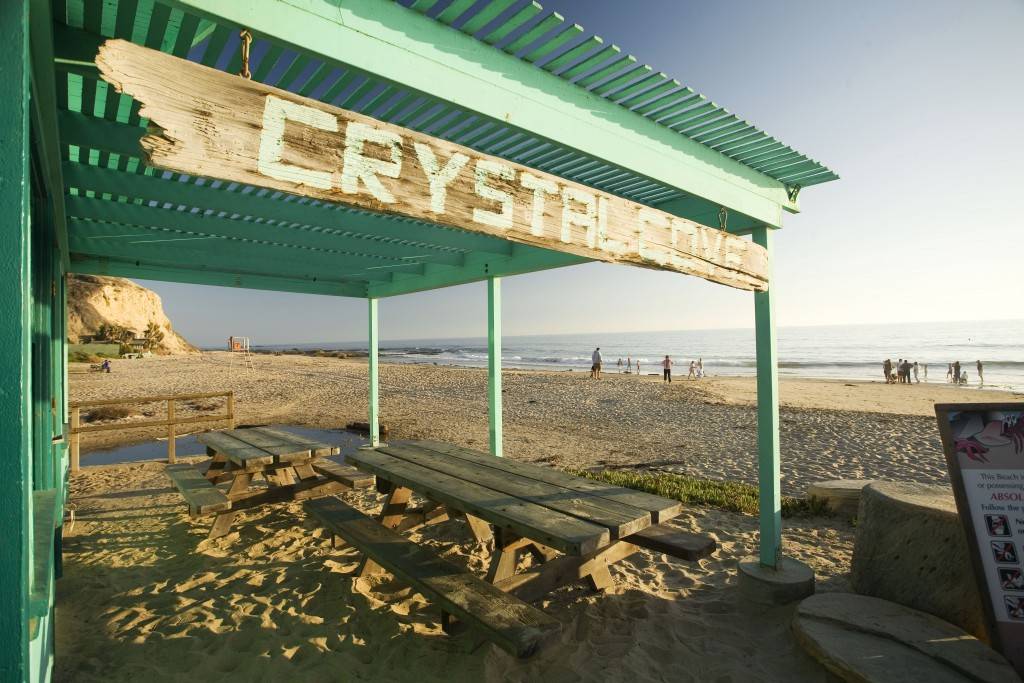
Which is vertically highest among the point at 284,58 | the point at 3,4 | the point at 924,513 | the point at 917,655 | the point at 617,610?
the point at 284,58

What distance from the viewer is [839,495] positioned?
4820 millimetres

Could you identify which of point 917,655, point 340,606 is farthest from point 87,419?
point 917,655

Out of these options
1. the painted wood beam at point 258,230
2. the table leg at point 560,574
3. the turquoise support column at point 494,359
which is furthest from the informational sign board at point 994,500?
the painted wood beam at point 258,230

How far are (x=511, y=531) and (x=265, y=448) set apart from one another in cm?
298

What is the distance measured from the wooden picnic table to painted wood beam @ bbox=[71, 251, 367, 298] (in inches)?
179

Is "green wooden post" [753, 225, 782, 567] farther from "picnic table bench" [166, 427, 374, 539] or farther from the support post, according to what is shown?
the support post

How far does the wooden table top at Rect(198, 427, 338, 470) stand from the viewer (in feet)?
14.0

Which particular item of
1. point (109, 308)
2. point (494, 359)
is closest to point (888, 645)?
point (494, 359)

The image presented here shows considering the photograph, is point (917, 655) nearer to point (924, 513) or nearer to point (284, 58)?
point (924, 513)

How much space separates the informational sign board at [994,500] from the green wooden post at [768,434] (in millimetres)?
918

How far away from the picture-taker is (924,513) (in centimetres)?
273

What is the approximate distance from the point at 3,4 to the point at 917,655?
404 centimetres

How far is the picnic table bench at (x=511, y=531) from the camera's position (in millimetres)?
2221

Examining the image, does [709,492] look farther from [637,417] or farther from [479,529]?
[637,417]
